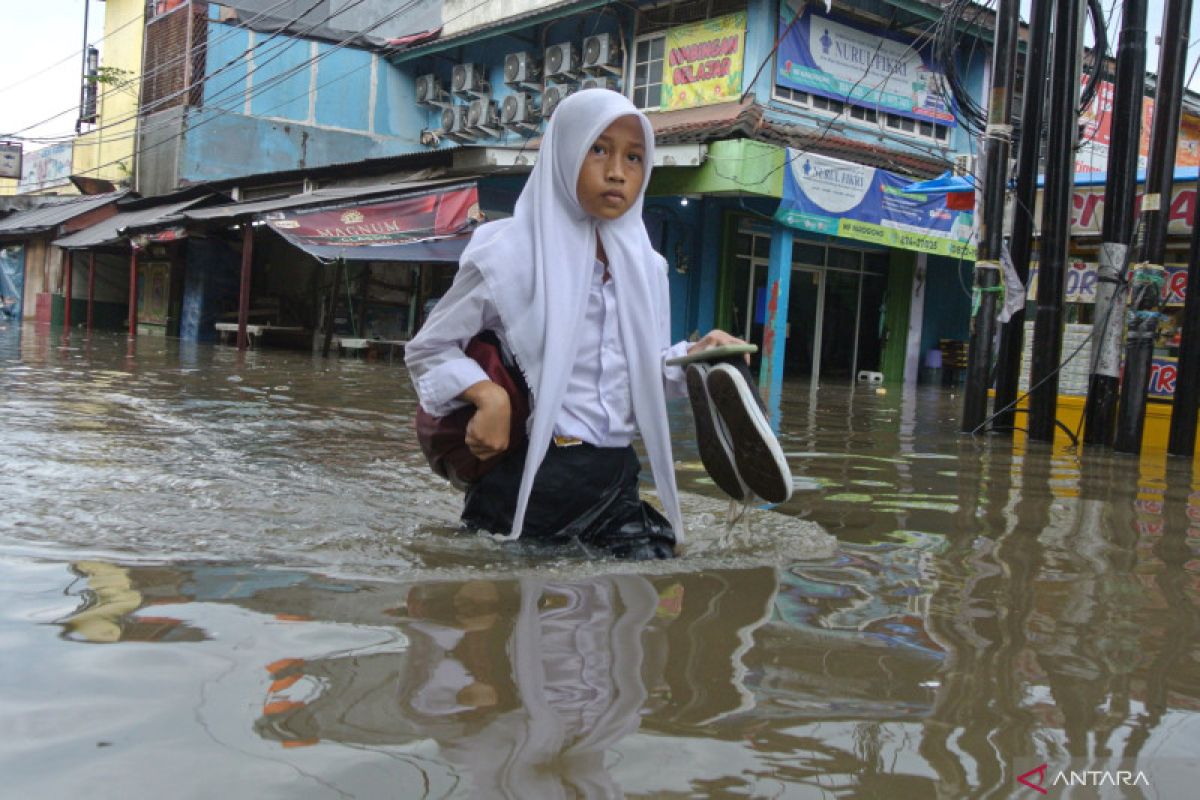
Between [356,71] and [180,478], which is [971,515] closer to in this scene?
[180,478]

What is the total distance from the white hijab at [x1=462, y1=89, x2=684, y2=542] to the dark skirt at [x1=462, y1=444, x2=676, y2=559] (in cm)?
7

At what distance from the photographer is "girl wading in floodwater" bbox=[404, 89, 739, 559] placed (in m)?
2.79

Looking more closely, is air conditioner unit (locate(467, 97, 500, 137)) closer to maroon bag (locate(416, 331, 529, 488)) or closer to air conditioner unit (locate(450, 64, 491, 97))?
air conditioner unit (locate(450, 64, 491, 97))

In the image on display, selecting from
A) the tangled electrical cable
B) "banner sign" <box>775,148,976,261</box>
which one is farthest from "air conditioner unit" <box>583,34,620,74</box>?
the tangled electrical cable

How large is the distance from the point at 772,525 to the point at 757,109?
39.8 ft

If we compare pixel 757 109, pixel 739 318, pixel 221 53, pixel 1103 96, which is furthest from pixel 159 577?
pixel 221 53

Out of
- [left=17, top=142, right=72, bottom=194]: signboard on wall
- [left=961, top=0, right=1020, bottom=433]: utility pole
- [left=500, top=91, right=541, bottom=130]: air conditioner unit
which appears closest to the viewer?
[left=961, top=0, right=1020, bottom=433]: utility pole

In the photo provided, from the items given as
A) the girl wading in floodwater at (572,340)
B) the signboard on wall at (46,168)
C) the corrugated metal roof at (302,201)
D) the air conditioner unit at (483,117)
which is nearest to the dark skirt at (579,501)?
the girl wading in floodwater at (572,340)

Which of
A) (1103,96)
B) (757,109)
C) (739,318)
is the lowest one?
(739,318)

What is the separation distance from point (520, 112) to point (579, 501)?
17186 mm

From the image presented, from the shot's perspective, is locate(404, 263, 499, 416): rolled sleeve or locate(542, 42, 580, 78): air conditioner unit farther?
locate(542, 42, 580, 78): air conditioner unit

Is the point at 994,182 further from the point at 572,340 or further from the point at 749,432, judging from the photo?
the point at 572,340

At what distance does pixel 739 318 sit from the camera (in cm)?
1834

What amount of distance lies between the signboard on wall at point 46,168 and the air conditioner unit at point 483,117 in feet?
55.7
